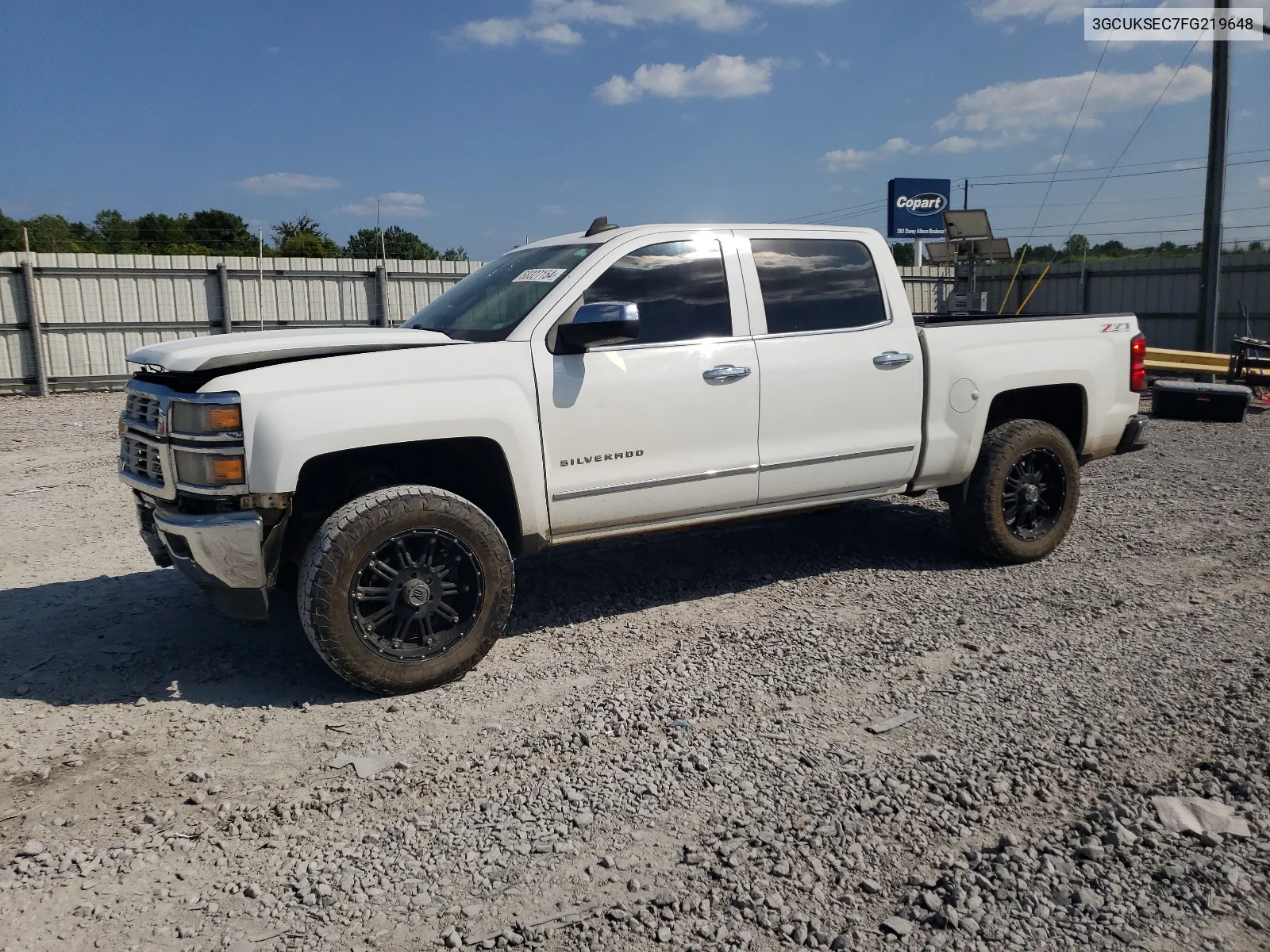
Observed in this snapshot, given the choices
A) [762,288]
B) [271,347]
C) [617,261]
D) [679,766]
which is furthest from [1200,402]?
[271,347]

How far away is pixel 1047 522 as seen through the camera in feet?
20.0

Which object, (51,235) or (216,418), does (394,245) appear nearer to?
(51,235)

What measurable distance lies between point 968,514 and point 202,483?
419 cm

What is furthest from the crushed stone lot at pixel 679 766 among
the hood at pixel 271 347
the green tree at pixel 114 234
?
the green tree at pixel 114 234

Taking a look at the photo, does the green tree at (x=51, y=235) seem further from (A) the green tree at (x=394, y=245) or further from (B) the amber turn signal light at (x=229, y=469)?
(B) the amber turn signal light at (x=229, y=469)

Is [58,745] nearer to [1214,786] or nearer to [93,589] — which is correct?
[93,589]

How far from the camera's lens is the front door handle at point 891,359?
5410mm

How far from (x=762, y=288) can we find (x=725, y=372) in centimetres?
56

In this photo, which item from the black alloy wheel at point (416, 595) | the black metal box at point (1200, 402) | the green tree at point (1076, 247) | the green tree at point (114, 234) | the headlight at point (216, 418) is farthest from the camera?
the green tree at point (114, 234)

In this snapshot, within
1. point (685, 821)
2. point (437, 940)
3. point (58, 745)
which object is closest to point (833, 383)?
point (685, 821)

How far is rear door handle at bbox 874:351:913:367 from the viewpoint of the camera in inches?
213

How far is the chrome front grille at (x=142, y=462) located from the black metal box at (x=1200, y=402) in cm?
1177

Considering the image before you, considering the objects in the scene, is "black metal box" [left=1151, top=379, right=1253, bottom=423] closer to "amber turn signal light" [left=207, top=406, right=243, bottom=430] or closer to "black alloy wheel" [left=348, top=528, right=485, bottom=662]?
"black alloy wheel" [left=348, top=528, right=485, bottom=662]

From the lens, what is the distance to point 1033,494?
6.00m
